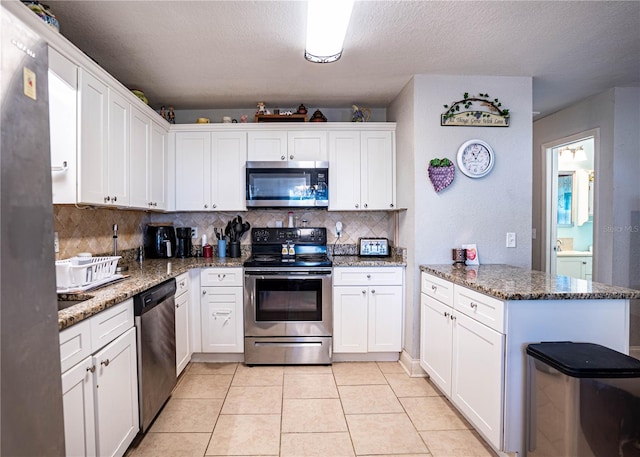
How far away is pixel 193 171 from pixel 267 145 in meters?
0.78

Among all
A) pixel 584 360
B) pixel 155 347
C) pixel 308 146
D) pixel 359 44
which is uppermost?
pixel 359 44

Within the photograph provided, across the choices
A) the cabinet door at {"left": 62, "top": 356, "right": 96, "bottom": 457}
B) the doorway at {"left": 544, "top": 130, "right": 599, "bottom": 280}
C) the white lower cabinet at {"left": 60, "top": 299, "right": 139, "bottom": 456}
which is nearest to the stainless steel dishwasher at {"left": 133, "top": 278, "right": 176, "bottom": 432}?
the white lower cabinet at {"left": 60, "top": 299, "right": 139, "bottom": 456}

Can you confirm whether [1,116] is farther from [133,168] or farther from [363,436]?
[363,436]

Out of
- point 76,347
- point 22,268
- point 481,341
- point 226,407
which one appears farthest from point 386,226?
point 22,268

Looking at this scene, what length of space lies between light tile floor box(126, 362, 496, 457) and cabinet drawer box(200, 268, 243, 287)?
0.74m

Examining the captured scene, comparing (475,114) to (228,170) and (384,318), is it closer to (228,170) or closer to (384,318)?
(384,318)

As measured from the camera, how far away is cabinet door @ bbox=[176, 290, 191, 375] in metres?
2.45

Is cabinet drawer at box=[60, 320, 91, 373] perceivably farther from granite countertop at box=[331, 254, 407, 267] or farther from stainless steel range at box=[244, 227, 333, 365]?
granite countertop at box=[331, 254, 407, 267]

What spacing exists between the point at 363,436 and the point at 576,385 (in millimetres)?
1163

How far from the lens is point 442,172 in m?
2.56

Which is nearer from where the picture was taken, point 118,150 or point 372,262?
point 118,150

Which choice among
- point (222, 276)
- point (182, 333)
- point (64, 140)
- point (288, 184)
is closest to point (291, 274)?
point (222, 276)

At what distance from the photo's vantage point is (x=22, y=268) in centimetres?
81

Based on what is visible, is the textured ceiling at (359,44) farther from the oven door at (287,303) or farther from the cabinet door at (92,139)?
the oven door at (287,303)
